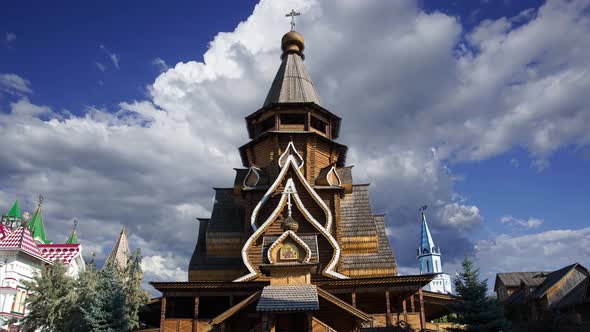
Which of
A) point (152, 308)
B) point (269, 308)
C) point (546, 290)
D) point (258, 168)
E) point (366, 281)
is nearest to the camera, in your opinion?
point (269, 308)

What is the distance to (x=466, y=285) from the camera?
57.3ft

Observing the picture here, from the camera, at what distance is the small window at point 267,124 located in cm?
2627

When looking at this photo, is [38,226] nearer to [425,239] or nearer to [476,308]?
[476,308]

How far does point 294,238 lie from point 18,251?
20.4 meters

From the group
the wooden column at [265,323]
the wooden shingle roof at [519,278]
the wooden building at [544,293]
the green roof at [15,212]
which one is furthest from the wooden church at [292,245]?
the green roof at [15,212]

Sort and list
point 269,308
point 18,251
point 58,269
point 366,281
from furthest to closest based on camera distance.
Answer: point 18,251, point 58,269, point 366,281, point 269,308

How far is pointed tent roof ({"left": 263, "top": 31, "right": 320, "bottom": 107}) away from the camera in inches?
1037

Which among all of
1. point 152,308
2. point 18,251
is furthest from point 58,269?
point 18,251

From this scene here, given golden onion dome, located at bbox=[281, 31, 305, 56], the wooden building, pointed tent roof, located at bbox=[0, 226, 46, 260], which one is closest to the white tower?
the wooden building

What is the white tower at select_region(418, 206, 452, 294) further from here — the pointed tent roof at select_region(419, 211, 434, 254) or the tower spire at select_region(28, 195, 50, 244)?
the tower spire at select_region(28, 195, 50, 244)

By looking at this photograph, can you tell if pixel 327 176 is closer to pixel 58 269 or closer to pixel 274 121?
pixel 274 121

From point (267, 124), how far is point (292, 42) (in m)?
6.82

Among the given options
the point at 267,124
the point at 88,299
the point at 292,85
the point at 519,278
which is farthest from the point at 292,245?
the point at 519,278

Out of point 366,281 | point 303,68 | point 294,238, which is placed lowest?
point 366,281
